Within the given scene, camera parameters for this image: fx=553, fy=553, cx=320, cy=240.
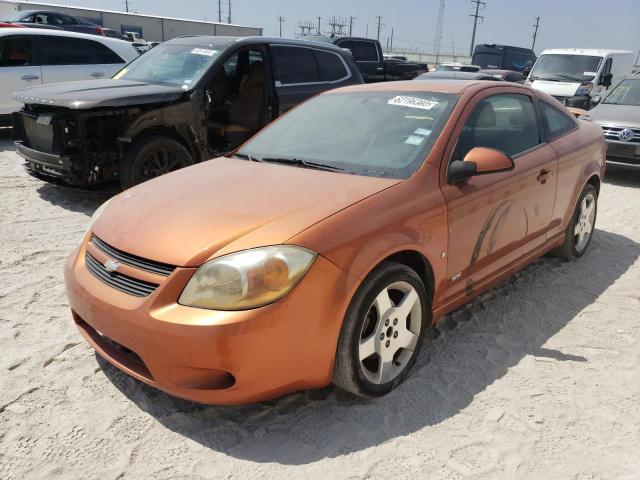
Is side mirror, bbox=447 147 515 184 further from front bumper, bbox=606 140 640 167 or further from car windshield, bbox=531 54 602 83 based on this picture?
car windshield, bbox=531 54 602 83

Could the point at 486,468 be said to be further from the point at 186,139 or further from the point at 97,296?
the point at 186,139

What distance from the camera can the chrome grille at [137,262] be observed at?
7.88 feet

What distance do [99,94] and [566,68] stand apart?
12.5 metres

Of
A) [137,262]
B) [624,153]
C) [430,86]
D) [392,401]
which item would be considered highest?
[430,86]

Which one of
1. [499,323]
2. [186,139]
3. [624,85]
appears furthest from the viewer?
[624,85]

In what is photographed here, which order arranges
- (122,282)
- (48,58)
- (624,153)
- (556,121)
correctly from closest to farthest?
(122,282) < (556,121) < (624,153) < (48,58)

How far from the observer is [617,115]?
8547 mm

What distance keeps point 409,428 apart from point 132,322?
1351mm

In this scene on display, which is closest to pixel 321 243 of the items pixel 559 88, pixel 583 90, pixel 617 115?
pixel 617 115

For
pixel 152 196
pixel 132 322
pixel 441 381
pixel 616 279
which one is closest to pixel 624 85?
pixel 616 279

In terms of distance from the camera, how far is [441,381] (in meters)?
2.97

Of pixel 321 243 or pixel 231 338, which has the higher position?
pixel 321 243

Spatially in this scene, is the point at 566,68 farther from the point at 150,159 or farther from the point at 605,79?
the point at 150,159

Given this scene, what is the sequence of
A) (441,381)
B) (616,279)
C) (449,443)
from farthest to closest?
(616,279) < (441,381) < (449,443)
